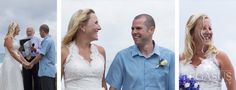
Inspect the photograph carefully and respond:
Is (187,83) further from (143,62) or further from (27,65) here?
(27,65)

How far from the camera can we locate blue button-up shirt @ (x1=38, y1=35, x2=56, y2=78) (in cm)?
290

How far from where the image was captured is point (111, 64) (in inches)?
113

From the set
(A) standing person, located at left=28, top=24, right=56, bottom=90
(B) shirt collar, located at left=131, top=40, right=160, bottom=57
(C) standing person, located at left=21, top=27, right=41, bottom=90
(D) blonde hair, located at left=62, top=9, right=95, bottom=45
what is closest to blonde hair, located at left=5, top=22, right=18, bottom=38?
(C) standing person, located at left=21, top=27, right=41, bottom=90

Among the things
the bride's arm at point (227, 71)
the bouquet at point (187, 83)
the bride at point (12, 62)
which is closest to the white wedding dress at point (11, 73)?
the bride at point (12, 62)

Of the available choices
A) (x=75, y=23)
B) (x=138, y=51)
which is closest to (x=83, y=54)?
(x=75, y=23)

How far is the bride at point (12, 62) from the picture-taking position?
2.88m

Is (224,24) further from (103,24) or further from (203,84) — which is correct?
(103,24)

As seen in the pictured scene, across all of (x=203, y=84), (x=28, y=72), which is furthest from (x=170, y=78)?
(x=28, y=72)

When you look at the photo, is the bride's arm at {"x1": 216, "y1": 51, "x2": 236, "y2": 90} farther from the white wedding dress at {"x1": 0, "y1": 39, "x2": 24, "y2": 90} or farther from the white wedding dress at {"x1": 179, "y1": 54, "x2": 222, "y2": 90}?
the white wedding dress at {"x1": 0, "y1": 39, "x2": 24, "y2": 90}

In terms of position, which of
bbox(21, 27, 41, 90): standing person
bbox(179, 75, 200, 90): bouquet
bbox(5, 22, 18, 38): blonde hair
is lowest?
bbox(179, 75, 200, 90): bouquet

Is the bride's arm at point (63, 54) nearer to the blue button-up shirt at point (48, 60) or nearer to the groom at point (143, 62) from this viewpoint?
the blue button-up shirt at point (48, 60)

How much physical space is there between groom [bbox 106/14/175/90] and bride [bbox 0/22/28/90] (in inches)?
33.8

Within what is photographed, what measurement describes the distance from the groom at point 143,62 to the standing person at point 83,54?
0.13m

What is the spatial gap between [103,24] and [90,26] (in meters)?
0.13
